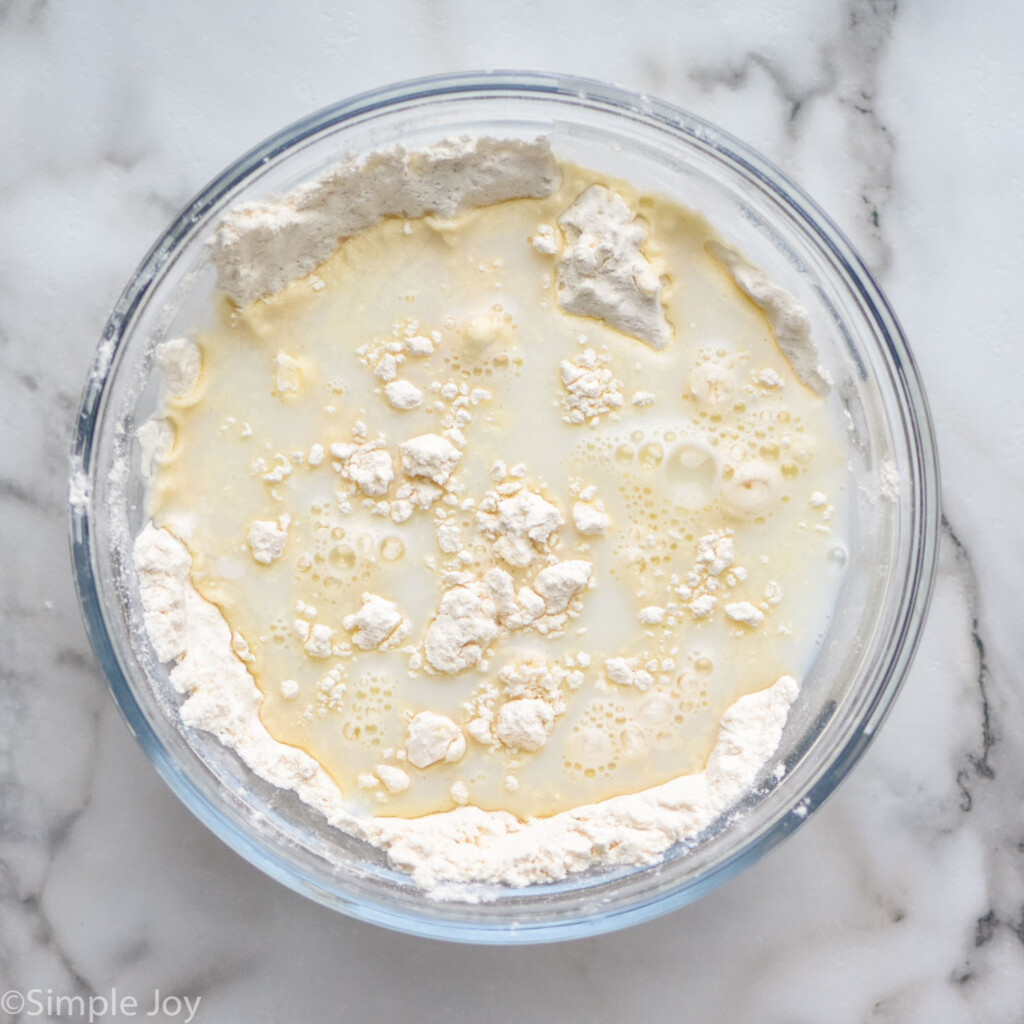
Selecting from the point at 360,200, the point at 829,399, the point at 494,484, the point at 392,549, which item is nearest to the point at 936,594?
the point at 829,399

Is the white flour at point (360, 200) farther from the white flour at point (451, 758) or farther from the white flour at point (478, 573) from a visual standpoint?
the white flour at point (451, 758)

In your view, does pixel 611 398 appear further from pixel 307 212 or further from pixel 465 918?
pixel 465 918

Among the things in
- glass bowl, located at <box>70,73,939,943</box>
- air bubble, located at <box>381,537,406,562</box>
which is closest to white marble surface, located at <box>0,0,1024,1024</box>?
glass bowl, located at <box>70,73,939,943</box>

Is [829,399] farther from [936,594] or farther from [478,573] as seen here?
[478,573]

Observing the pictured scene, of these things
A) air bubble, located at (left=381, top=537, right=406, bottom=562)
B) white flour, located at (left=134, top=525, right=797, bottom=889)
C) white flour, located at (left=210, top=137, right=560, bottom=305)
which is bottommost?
white flour, located at (left=134, top=525, right=797, bottom=889)

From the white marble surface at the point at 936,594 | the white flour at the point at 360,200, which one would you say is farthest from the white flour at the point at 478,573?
the white marble surface at the point at 936,594

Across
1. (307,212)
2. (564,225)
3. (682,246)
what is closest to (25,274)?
(307,212)

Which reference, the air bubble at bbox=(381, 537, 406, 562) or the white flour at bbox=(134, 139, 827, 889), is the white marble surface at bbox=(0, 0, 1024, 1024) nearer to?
the white flour at bbox=(134, 139, 827, 889)
